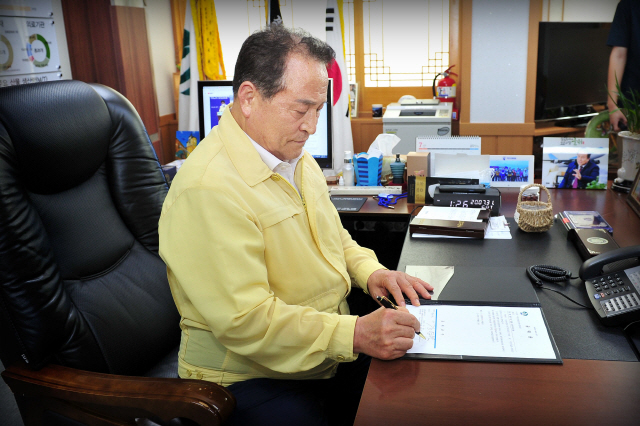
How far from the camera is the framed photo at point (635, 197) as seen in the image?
1859 millimetres

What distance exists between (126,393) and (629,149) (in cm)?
200

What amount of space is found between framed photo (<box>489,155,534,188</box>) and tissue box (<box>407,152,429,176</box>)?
0.91 ft

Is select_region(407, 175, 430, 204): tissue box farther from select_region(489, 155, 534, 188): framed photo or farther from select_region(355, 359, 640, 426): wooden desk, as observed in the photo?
select_region(355, 359, 640, 426): wooden desk

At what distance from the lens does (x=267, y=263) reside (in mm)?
1163

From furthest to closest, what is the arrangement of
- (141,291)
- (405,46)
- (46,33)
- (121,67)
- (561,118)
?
(405,46)
(561,118)
(121,67)
(46,33)
(141,291)

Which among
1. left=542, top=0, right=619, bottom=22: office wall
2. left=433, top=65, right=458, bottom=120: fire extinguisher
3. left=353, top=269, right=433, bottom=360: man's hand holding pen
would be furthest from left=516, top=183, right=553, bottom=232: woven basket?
left=542, top=0, right=619, bottom=22: office wall

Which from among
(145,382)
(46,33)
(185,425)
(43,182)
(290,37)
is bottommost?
(185,425)

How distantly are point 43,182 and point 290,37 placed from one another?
63cm

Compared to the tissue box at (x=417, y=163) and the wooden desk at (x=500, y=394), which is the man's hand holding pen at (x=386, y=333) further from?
the tissue box at (x=417, y=163)

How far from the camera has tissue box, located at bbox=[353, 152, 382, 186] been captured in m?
2.33

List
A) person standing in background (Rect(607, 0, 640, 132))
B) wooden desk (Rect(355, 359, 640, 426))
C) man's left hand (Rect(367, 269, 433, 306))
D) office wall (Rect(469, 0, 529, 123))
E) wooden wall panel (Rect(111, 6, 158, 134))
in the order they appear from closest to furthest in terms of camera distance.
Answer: wooden desk (Rect(355, 359, 640, 426)), man's left hand (Rect(367, 269, 433, 306)), person standing in background (Rect(607, 0, 640, 132)), wooden wall panel (Rect(111, 6, 158, 134)), office wall (Rect(469, 0, 529, 123))

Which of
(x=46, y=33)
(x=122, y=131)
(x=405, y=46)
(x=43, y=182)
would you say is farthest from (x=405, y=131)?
(x=43, y=182)

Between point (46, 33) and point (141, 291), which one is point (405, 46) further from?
point (141, 291)

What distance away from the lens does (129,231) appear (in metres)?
1.38
